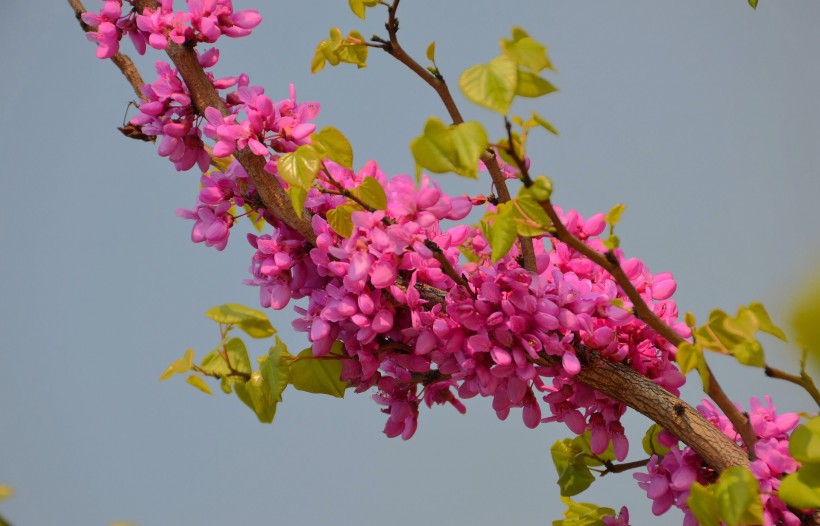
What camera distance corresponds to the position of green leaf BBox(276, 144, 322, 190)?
631 millimetres

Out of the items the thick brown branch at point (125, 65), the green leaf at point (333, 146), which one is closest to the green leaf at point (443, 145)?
the green leaf at point (333, 146)

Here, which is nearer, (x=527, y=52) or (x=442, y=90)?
(x=527, y=52)

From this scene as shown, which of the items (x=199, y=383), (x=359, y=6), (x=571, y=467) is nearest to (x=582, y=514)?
(x=571, y=467)

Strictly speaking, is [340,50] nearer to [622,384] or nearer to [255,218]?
[255,218]

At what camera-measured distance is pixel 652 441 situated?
2.68ft

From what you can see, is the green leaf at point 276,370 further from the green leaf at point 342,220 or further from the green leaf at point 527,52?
the green leaf at point 527,52

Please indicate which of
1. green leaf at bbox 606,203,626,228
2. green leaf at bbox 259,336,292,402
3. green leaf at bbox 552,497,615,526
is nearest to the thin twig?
green leaf at bbox 606,203,626,228

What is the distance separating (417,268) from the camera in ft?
2.24

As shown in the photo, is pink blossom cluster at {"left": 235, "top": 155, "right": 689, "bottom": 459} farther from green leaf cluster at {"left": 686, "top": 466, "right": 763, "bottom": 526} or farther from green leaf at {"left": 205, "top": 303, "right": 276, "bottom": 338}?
green leaf cluster at {"left": 686, "top": 466, "right": 763, "bottom": 526}

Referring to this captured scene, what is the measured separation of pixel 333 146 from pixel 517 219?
15 cm

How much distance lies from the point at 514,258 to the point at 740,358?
0.61 ft

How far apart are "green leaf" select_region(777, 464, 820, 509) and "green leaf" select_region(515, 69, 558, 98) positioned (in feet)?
0.94

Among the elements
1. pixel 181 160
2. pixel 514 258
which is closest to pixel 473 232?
pixel 514 258

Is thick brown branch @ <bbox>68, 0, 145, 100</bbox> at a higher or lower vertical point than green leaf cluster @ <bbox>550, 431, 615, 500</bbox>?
higher
